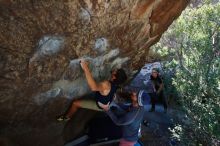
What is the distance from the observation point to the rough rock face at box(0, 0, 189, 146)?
210 inches

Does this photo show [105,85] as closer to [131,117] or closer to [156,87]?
[131,117]

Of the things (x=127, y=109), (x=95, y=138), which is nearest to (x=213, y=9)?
(x=127, y=109)

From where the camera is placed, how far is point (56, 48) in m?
5.83

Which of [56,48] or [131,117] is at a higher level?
[56,48]

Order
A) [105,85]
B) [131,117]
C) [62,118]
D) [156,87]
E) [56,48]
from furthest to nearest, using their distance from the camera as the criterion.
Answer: [156,87]
[62,118]
[131,117]
[105,85]
[56,48]

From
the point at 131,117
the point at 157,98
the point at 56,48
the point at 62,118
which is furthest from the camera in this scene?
the point at 157,98

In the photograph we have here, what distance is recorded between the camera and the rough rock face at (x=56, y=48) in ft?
17.5

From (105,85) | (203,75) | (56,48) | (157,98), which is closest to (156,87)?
(157,98)

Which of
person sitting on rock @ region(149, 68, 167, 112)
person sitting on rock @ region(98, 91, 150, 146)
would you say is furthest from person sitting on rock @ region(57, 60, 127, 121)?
person sitting on rock @ region(149, 68, 167, 112)

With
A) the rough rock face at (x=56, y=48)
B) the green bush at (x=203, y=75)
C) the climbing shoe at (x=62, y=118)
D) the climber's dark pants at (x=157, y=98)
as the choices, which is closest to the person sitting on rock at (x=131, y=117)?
the rough rock face at (x=56, y=48)

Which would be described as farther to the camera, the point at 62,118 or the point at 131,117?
the point at 62,118

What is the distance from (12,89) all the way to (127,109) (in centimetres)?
226

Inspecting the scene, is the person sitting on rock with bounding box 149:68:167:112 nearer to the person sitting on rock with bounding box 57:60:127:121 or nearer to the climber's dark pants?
the climber's dark pants

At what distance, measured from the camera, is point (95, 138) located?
818cm
